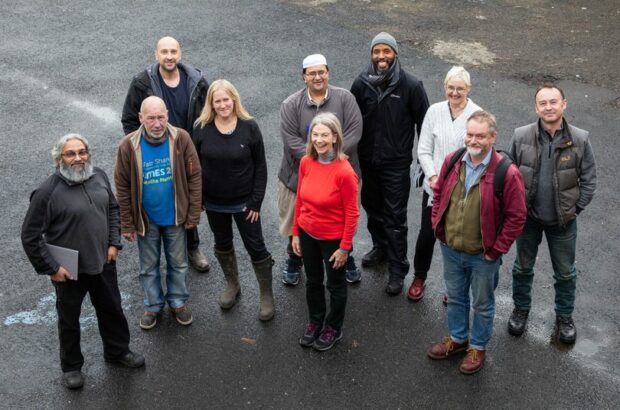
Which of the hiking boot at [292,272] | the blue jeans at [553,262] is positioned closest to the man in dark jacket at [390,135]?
the hiking boot at [292,272]

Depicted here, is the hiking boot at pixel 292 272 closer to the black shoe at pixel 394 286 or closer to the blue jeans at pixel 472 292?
the black shoe at pixel 394 286

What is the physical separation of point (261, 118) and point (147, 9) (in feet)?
14.8

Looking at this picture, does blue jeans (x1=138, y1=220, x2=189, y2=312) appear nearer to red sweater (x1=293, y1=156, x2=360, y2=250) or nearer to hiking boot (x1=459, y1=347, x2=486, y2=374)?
red sweater (x1=293, y1=156, x2=360, y2=250)

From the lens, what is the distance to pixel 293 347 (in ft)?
21.0

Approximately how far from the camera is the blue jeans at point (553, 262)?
614 cm

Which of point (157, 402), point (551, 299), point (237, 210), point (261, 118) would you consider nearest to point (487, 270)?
point (551, 299)

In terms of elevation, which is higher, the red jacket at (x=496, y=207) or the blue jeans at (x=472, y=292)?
the red jacket at (x=496, y=207)

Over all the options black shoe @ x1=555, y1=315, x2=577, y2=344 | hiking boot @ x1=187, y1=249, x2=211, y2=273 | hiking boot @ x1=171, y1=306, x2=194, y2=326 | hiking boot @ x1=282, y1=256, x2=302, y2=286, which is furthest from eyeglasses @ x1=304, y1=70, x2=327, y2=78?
black shoe @ x1=555, y1=315, x2=577, y2=344

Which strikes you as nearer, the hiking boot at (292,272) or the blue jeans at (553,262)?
the blue jeans at (553,262)

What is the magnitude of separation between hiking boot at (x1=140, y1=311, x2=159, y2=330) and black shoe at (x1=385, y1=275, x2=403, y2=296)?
1.91 m

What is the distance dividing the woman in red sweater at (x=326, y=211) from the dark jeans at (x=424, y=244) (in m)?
0.88

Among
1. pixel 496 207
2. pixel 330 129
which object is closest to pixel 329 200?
pixel 330 129

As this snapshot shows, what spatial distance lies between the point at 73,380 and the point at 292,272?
2068 millimetres

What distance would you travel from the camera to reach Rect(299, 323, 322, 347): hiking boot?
6387 millimetres
